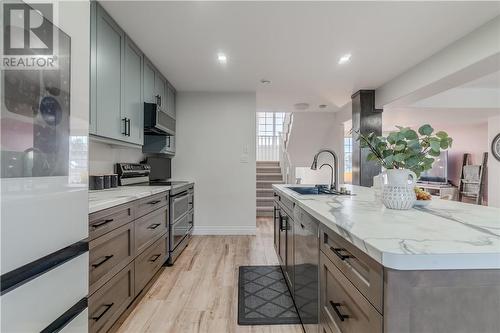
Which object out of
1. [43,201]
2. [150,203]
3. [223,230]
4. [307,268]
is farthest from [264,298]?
[223,230]

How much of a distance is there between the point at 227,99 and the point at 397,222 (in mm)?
3680

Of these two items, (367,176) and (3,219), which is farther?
(367,176)

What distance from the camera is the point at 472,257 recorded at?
2.29ft

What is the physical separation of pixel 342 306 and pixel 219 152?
3.51 meters

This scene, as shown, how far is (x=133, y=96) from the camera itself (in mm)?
2660

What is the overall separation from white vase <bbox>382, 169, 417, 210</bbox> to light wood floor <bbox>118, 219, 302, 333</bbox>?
3.60 feet

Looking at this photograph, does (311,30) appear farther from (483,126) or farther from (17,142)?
(483,126)

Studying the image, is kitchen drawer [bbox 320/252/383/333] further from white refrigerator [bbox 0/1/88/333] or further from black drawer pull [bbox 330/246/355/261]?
white refrigerator [bbox 0/1/88/333]

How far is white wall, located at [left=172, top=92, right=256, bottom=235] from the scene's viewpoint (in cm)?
435

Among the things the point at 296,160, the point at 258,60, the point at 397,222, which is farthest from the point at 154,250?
the point at 296,160

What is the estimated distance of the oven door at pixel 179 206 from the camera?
9.79 ft

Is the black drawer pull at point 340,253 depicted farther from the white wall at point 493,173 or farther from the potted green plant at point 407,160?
the white wall at point 493,173

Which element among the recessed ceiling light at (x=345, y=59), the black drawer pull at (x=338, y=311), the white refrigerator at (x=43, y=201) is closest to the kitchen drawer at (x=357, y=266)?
the black drawer pull at (x=338, y=311)

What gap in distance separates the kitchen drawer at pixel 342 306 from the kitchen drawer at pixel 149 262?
1448mm
